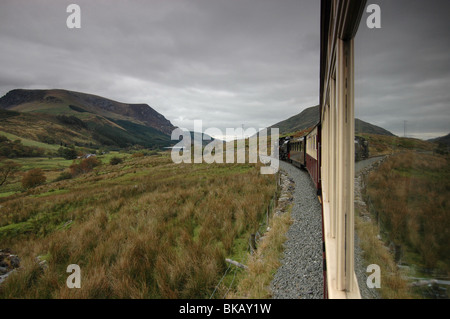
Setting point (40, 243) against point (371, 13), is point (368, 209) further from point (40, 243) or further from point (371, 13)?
point (40, 243)

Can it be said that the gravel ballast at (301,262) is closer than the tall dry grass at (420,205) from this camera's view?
No

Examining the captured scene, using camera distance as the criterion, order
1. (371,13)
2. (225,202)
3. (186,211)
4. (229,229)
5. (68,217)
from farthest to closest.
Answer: (68,217) < (225,202) < (186,211) < (229,229) < (371,13)

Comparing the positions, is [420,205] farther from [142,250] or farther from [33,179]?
[33,179]

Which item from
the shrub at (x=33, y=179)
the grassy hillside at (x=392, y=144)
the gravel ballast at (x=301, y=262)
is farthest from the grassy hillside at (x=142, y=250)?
the shrub at (x=33, y=179)

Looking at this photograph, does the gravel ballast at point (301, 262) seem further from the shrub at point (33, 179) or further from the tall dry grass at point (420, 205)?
the shrub at point (33, 179)

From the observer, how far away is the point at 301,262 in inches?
165

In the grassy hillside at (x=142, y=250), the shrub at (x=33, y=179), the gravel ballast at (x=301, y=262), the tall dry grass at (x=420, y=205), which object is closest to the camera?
the tall dry grass at (x=420, y=205)

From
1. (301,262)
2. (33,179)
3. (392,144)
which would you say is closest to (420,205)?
(392,144)

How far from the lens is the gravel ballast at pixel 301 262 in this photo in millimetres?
3420

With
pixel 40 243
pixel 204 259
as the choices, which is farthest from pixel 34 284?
pixel 204 259

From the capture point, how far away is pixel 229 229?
656 centimetres

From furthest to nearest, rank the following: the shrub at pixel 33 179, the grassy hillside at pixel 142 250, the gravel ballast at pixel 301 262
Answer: the shrub at pixel 33 179
the grassy hillside at pixel 142 250
the gravel ballast at pixel 301 262

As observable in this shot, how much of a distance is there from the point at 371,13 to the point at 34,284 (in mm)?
7054
